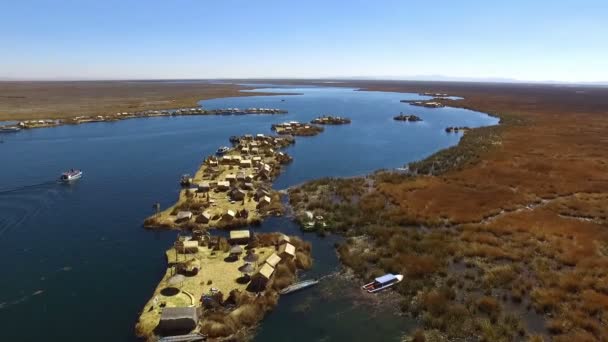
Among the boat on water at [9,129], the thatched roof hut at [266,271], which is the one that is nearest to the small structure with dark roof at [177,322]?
the thatched roof hut at [266,271]

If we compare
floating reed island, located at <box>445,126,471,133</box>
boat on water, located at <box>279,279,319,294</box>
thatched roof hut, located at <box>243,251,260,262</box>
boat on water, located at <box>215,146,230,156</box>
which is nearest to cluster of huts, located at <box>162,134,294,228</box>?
boat on water, located at <box>215,146,230,156</box>

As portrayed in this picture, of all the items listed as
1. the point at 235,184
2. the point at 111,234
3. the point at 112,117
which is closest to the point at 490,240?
the point at 235,184

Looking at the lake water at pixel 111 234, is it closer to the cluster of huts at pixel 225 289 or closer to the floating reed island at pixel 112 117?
the cluster of huts at pixel 225 289

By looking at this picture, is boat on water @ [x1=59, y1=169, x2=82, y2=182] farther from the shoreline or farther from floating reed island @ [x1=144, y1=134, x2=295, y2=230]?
the shoreline

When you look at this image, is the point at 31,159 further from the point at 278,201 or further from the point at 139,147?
the point at 278,201

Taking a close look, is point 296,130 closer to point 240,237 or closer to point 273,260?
point 240,237

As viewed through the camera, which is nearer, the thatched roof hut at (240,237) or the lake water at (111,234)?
the lake water at (111,234)
